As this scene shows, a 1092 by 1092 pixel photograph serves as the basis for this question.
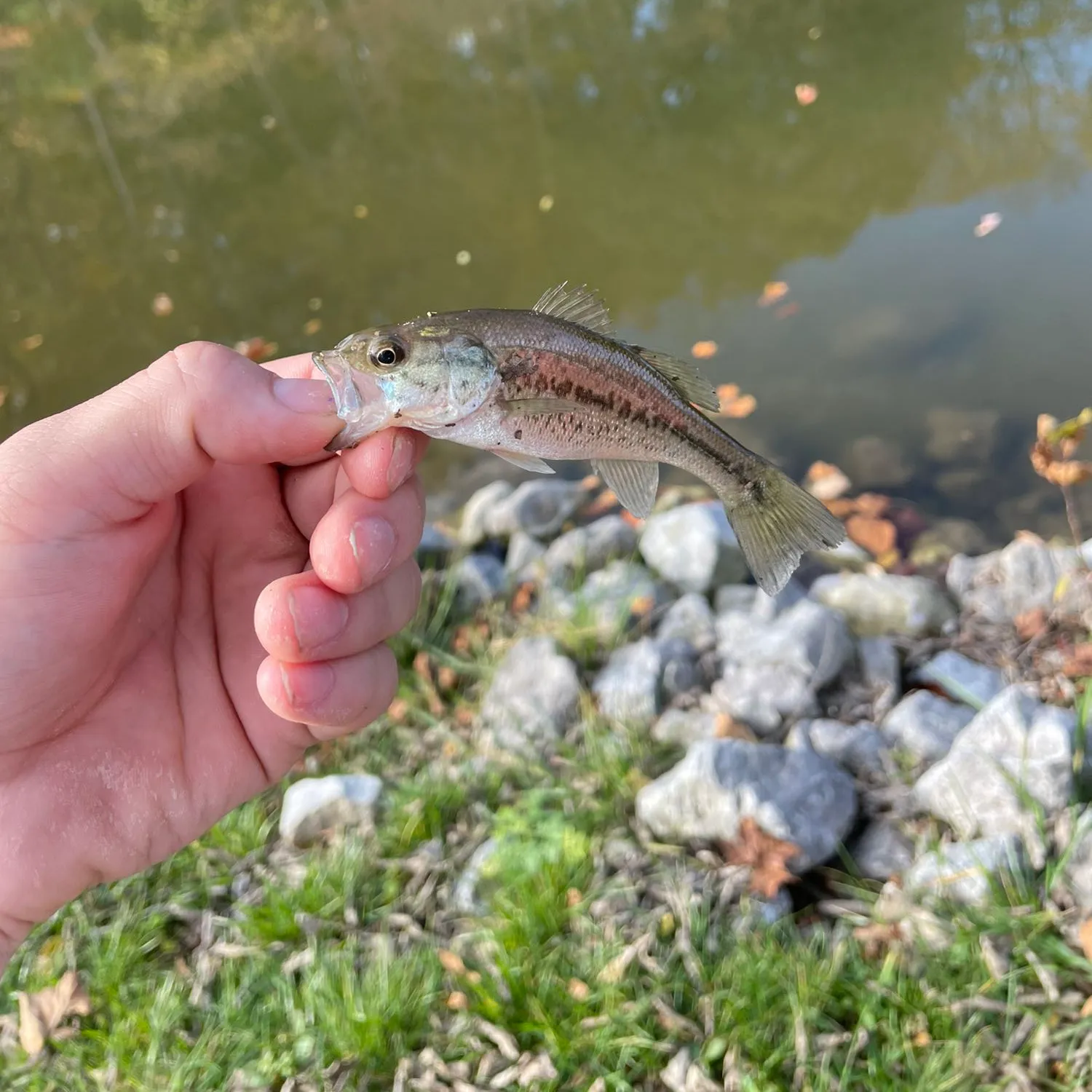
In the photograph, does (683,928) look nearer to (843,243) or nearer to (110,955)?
(110,955)

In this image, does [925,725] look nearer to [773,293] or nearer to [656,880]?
[656,880]

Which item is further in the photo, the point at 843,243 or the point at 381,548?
the point at 843,243

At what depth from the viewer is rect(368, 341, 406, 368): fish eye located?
6.88ft

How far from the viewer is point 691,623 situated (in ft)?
15.6

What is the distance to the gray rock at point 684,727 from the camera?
403cm

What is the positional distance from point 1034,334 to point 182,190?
11.9 meters

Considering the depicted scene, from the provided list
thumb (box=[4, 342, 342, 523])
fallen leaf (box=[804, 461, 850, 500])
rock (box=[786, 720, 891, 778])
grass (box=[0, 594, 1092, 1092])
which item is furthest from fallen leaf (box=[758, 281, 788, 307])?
thumb (box=[4, 342, 342, 523])

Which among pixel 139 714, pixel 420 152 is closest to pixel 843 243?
pixel 420 152

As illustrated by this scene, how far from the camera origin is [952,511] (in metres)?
5.70

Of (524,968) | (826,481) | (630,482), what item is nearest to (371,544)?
(630,482)

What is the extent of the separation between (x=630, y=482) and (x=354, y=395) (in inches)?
31.5

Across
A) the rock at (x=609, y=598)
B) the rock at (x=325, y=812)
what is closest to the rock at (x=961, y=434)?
the rock at (x=609, y=598)

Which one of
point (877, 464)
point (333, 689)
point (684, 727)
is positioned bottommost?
point (684, 727)

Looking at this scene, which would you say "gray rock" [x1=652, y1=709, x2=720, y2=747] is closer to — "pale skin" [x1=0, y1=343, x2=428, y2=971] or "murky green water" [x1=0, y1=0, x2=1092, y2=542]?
"pale skin" [x1=0, y1=343, x2=428, y2=971]
